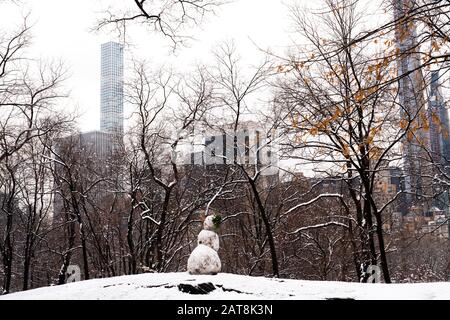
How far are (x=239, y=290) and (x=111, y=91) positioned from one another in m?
13.2

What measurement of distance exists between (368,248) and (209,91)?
8799 mm

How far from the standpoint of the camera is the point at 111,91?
18.9 meters

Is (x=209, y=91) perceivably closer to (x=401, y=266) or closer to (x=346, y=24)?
(x=346, y=24)

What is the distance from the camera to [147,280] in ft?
31.5

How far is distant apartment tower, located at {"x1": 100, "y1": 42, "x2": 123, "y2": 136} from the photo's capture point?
60.8 ft

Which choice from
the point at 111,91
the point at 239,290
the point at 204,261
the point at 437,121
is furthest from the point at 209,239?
the point at 111,91

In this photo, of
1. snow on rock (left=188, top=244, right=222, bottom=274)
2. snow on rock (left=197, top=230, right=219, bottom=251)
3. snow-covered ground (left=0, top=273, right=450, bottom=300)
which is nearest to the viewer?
snow-covered ground (left=0, top=273, right=450, bottom=300)

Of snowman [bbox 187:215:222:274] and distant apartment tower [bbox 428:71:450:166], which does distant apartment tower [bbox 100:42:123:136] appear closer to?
snowman [bbox 187:215:222:274]

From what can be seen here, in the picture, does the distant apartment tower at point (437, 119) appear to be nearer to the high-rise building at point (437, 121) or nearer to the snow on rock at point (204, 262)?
the high-rise building at point (437, 121)

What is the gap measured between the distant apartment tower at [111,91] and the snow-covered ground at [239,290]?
10.7 meters

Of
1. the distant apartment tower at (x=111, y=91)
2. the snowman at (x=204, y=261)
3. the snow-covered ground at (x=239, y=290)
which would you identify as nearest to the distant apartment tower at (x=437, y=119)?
the snow-covered ground at (x=239, y=290)

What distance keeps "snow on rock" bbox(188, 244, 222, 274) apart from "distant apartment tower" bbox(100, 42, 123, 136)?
10.3 metres

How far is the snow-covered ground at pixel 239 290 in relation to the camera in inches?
273

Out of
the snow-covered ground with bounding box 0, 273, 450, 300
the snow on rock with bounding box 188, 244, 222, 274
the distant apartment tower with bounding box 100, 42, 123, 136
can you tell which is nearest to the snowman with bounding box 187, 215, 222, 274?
the snow on rock with bounding box 188, 244, 222, 274
